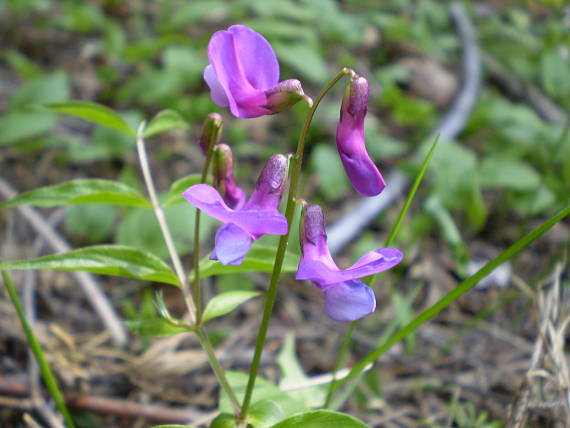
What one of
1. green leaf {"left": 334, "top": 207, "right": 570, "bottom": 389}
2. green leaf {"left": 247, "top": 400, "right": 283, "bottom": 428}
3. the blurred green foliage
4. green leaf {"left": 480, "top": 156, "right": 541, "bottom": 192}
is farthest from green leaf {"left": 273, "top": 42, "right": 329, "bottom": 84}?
green leaf {"left": 247, "top": 400, "right": 283, "bottom": 428}

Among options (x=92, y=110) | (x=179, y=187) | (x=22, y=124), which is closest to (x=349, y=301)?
(x=179, y=187)

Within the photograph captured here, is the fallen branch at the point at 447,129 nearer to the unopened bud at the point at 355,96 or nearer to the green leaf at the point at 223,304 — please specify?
the unopened bud at the point at 355,96

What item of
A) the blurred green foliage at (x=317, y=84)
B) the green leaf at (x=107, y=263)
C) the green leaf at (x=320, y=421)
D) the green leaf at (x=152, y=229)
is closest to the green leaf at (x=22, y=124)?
the blurred green foliage at (x=317, y=84)

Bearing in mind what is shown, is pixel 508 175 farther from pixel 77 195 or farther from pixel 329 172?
pixel 77 195

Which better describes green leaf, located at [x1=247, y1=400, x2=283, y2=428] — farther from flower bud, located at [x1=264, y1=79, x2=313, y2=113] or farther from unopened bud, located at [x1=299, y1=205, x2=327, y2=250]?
flower bud, located at [x1=264, y1=79, x2=313, y2=113]

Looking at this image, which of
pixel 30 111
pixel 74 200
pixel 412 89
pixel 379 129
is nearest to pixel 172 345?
pixel 74 200

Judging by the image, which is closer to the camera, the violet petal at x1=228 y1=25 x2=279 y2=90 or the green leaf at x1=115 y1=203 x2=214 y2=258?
the violet petal at x1=228 y1=25 x2=279 y2=90
